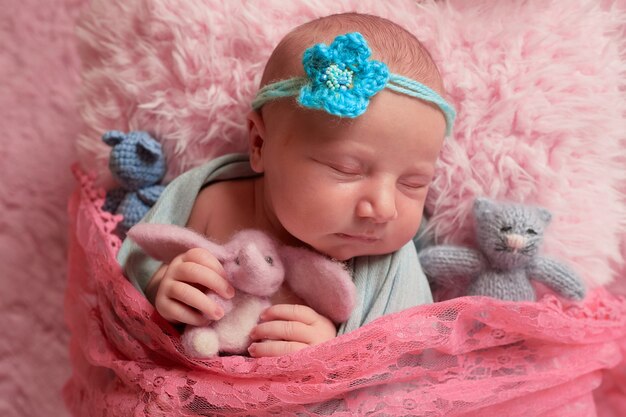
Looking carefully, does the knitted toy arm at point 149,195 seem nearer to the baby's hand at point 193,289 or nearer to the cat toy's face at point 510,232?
the baby's hand at point 193,289

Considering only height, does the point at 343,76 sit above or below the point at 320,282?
above

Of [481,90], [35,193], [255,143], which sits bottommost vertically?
[35,193]

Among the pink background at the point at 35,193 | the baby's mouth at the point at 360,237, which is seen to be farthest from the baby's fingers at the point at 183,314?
the pink background at the point at 35,193

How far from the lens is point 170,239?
1012 millimetres

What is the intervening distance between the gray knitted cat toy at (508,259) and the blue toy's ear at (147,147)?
1.80 feet

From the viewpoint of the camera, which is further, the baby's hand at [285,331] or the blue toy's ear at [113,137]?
the blue toy's ear at [113,137]

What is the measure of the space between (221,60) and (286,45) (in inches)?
8.5

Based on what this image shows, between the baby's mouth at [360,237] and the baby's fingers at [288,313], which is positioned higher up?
the baby's mouth at [360,237]

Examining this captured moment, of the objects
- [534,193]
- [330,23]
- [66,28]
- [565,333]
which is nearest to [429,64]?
[330,23]

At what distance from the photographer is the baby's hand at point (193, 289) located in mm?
952

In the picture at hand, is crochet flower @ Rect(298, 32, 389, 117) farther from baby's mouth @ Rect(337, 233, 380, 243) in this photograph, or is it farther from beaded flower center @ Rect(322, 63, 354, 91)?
baby's mouth @ Rect(337, 233, 380, 243)

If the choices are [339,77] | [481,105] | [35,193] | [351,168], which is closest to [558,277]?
[481,105]

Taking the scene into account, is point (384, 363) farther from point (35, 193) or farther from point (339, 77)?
point (35, 193)

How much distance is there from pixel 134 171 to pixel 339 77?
0.49 m
